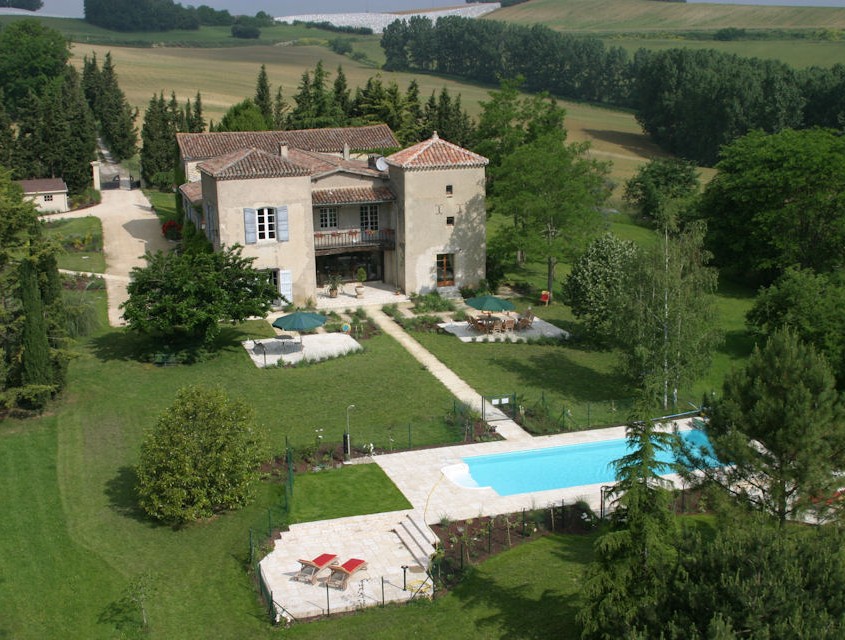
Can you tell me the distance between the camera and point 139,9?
585 ft

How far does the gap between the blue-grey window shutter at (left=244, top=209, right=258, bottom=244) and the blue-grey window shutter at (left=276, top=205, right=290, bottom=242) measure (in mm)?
993

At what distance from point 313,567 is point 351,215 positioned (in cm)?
2719

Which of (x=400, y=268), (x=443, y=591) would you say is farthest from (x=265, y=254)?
(x=443, y=591)

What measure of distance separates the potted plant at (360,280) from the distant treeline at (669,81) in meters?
26.4

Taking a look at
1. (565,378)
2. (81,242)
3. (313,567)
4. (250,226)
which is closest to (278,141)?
(81,242)

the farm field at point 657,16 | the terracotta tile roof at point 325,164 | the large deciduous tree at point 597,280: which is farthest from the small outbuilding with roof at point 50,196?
the farm field at point 657,16

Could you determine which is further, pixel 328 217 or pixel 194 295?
pixel 328 217

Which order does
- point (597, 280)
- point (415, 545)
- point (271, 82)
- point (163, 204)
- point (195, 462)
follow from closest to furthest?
point (415, 545), point (195, 462), point (597, 280), point (163, 204), point (271, 82)

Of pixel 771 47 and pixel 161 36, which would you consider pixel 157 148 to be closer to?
pixel 771 47

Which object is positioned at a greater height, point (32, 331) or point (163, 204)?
point (32, 331)

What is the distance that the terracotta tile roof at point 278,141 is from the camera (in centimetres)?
5784

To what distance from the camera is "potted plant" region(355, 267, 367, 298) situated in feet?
153

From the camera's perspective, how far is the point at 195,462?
25141 mm

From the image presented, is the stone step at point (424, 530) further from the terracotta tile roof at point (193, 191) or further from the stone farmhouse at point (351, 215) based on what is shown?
the terracotta tile roof at point (193, 191)
